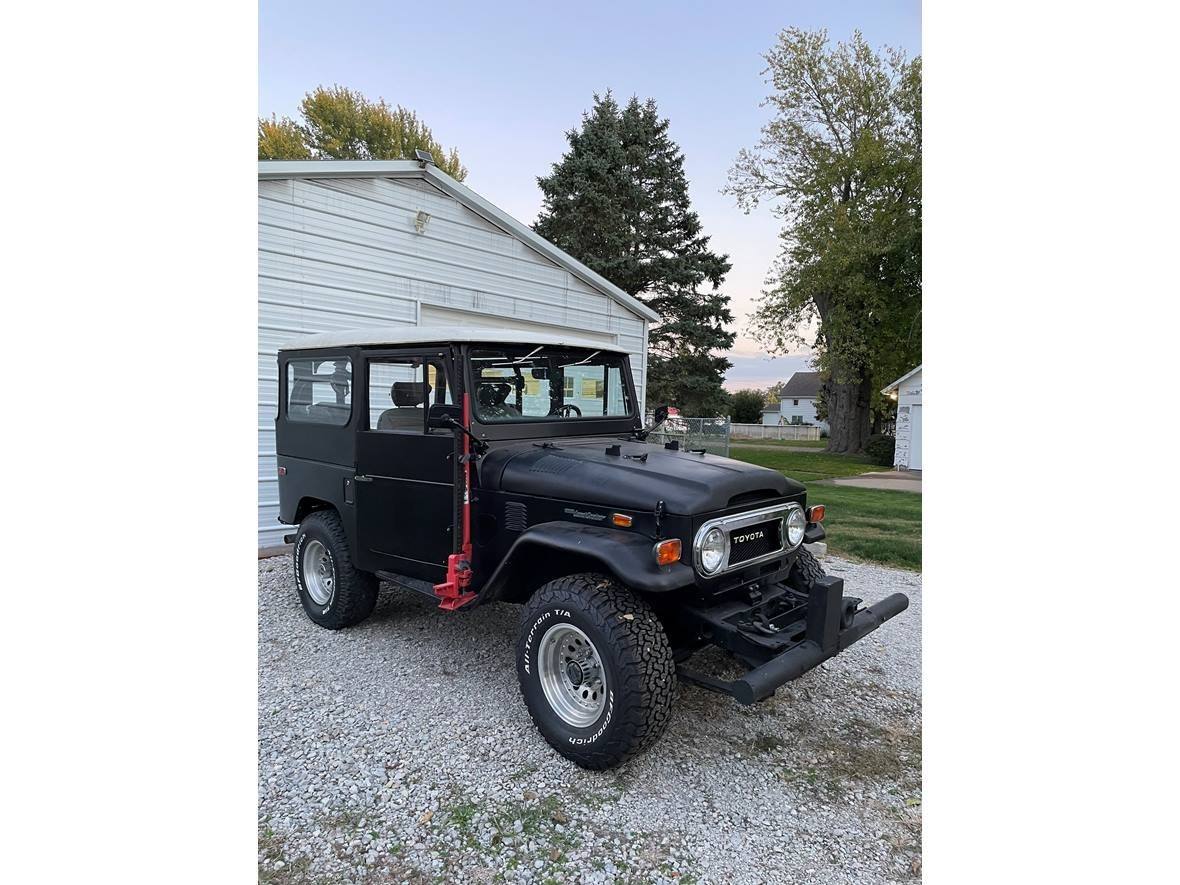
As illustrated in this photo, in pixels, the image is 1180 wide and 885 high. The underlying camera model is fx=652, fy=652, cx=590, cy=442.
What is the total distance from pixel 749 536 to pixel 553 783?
1.42 metres

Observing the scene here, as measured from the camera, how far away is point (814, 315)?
2245 cm

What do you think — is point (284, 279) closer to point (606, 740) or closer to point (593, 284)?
point (593, 284)

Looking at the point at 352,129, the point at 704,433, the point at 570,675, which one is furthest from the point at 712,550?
the point at 352,129

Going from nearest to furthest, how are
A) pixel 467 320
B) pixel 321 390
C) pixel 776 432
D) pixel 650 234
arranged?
pixel 321 390, pixel 467 320, pixel 650 234, pixel 776 432

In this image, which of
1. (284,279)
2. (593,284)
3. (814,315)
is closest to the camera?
(284,279)

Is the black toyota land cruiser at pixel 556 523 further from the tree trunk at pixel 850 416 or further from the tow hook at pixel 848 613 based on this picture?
the tree trunk at pixel 850 416

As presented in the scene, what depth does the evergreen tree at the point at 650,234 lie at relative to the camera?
20.6m

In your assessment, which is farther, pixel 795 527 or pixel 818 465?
pixel 818 465

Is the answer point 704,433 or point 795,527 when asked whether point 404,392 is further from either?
point 704,433

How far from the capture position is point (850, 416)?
22.6 metres

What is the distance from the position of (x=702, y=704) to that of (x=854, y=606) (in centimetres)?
103

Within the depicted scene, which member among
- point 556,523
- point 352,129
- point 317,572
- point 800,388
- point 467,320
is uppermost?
point 352,129

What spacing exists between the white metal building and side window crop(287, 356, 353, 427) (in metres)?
1.42

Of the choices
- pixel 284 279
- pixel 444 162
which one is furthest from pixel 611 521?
pixel 444 162
